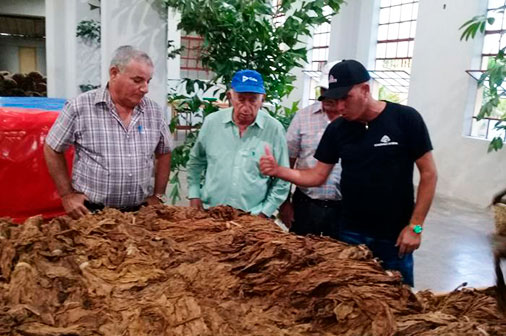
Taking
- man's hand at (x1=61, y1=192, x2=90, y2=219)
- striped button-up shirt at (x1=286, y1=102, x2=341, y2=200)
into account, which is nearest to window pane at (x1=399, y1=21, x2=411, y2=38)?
striped button-up shirt at (x1=286, y1=102, x2=341, y2=200)

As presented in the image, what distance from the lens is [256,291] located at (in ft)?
4.50

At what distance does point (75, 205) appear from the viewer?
7.87 feet

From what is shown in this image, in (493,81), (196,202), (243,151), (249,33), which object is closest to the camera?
(243,151)

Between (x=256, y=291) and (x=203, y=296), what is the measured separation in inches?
6.0

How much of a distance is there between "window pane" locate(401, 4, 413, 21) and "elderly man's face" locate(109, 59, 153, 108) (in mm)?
7466

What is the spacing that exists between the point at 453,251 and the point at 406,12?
5435 millimetres

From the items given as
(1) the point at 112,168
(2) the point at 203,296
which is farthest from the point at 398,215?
(1) the point at 112,168

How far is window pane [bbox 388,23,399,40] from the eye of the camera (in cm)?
892

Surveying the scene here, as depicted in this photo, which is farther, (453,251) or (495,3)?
(495,3)

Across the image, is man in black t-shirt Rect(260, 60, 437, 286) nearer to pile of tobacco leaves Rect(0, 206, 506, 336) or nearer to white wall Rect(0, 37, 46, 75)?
pile of tobacco leaves Rect(0, 206, 506, 336)

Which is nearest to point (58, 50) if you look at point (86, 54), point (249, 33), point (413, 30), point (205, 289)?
point (86, 54)

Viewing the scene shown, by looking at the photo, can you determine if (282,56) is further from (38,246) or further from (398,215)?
(38,246)

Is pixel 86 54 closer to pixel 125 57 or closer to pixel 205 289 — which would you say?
pixel 125 57

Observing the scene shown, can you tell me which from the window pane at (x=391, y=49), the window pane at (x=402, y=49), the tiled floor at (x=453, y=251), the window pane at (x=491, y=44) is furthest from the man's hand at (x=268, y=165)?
the window pane at (x=391, y=49)
